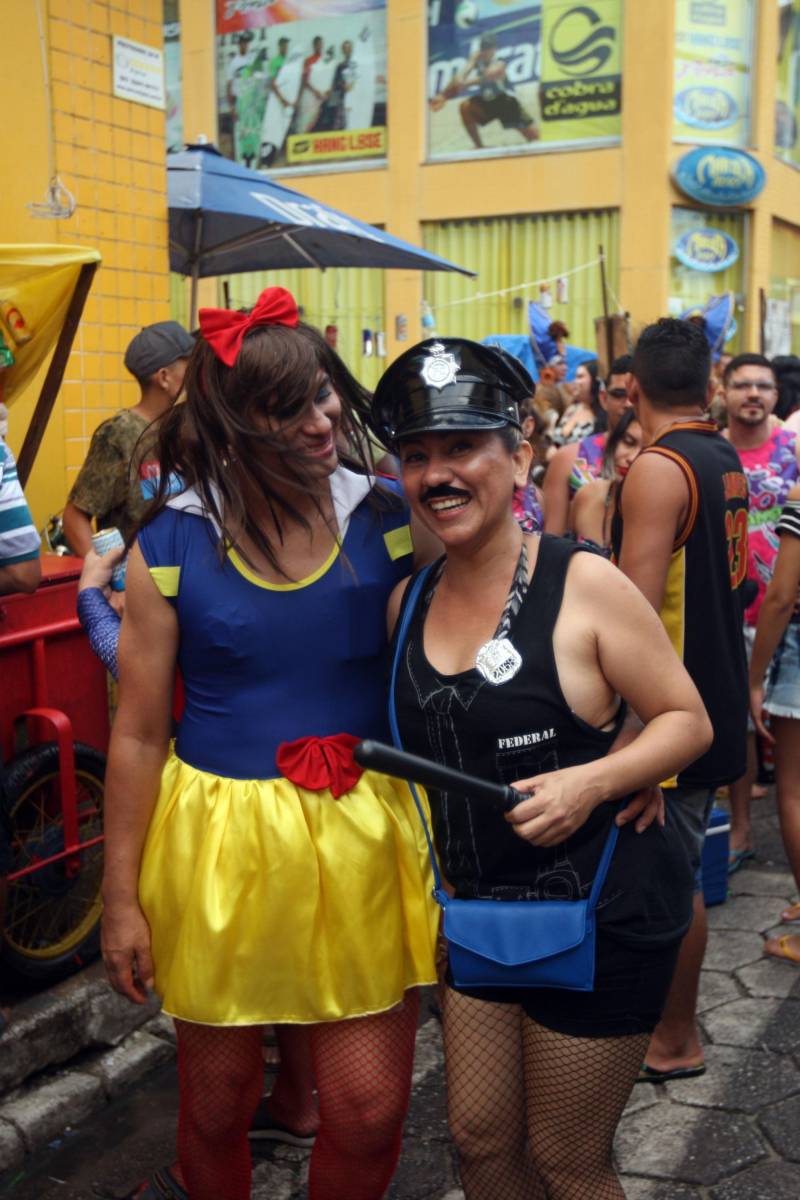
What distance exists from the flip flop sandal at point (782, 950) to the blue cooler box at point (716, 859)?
15.2 inches

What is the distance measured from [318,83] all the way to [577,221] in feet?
14.8

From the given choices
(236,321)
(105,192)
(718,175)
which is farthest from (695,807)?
(718,175)

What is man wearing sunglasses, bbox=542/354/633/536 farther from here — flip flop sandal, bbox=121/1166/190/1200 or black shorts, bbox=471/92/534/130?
black shorts, bbox=471/92/534/130

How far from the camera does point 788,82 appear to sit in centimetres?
1873

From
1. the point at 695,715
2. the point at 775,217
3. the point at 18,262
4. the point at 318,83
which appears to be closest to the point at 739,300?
the point at 775,217

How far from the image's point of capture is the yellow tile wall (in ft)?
19.5

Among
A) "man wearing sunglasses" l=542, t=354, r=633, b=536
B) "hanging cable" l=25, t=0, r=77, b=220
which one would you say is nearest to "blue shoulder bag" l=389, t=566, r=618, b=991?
"man wearing sunglasses" l=542, t=354, r=633, b=536

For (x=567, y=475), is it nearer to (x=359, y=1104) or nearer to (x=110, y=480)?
(x=110, y=480)

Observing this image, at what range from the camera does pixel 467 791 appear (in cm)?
201

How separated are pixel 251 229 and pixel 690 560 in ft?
16.6

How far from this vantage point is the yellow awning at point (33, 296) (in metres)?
4.21

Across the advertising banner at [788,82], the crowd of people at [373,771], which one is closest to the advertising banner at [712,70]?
the advertising banner at [788,82]

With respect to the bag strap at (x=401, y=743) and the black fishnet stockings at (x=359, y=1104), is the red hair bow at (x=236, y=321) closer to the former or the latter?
the bag strap at (x=401, y=743)

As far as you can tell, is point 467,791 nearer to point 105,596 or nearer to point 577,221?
point 105,596
